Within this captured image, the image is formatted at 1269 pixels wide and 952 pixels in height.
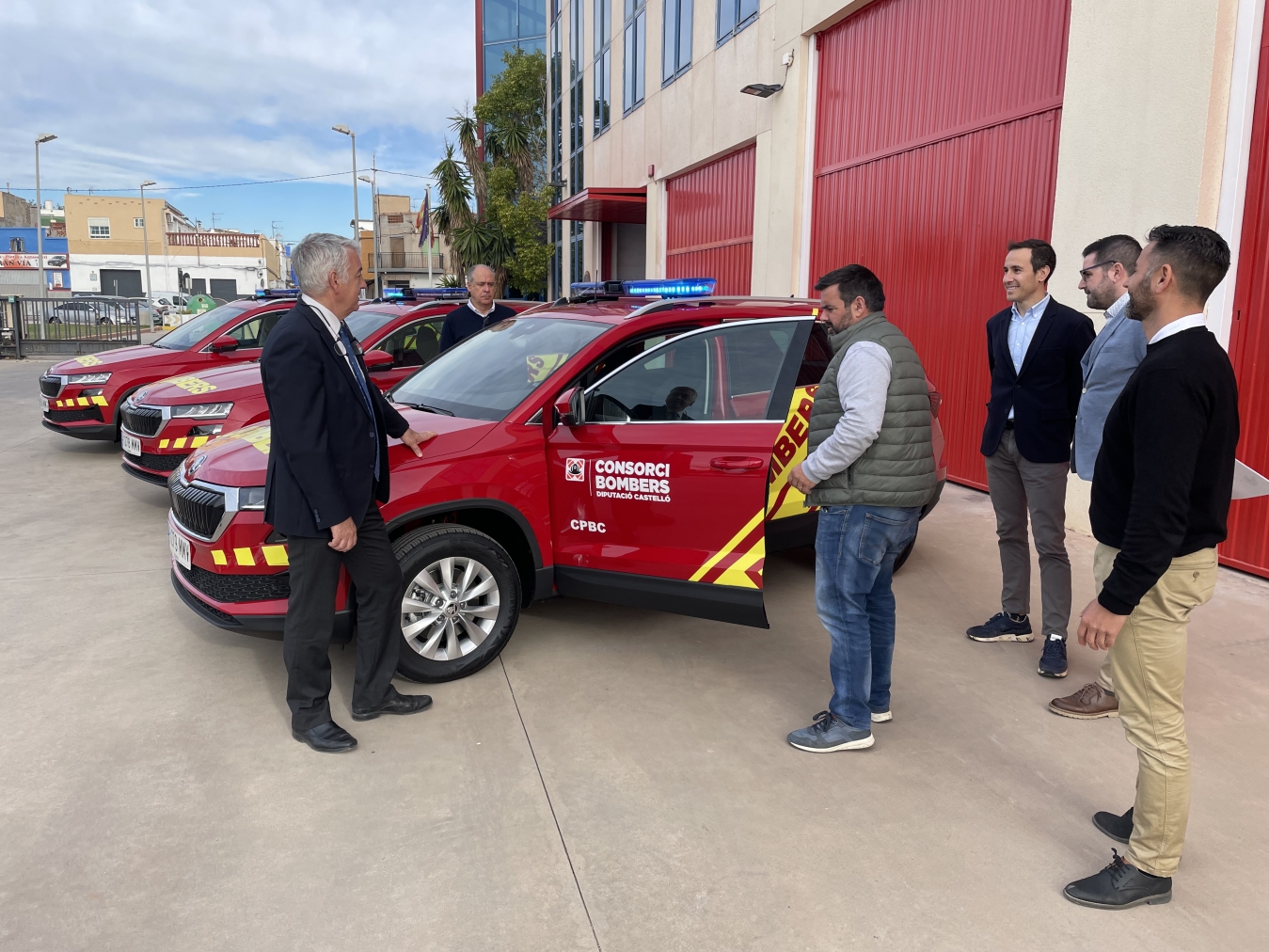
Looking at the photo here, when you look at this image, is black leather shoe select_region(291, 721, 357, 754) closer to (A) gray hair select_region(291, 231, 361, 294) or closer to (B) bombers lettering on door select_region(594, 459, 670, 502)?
(B) bombers lettering on door select_region(594, 459, 670, 502)

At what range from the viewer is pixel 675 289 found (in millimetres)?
5113

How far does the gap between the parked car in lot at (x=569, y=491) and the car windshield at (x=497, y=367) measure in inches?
0.7

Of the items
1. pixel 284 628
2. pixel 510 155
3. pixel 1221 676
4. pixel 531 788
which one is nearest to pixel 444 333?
pixel 284 628

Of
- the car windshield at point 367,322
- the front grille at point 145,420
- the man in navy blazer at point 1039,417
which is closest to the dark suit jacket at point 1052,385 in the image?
the man in navy blazer at point 1039,417

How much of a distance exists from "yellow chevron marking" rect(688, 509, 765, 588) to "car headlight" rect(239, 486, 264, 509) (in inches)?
71.7

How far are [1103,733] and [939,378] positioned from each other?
5290 millimetres

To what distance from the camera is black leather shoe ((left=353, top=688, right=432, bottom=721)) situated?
3.68 meters

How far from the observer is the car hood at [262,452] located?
12.4 feet

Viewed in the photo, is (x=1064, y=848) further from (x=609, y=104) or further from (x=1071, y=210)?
(x=609, y=104)

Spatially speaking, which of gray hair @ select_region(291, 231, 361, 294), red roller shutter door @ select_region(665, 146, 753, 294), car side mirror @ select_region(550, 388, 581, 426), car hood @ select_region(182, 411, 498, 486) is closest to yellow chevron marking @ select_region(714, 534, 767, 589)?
car side mirror @ select_region(550, 388, 581, 426)

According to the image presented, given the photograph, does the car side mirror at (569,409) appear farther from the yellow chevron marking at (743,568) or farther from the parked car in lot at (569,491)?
the yellow chevron marking at (743,568)

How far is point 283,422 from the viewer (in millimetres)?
3168

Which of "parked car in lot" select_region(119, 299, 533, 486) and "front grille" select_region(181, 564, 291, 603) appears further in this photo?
"parked car in lot" select_region(119, 299, 533, 486)

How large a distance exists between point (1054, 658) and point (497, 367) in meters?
3.01
